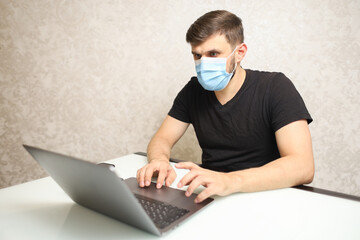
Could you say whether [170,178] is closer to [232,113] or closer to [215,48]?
[232,113]

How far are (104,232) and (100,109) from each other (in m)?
1.43

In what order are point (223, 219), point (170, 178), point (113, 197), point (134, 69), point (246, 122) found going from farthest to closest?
1. point (134, 69)
2. point (246, 122)
3. point (170, 178)
4. point (223, 219)
5. point (113, 197)

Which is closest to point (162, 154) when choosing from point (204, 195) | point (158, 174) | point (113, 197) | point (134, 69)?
point (158, 174)

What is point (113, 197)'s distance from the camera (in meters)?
0.50

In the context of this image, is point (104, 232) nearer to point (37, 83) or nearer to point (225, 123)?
point (225, 123)

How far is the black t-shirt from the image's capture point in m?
1.09

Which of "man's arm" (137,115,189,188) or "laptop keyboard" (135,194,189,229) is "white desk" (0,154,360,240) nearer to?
"laptop keyboard" (135,194,189,229)

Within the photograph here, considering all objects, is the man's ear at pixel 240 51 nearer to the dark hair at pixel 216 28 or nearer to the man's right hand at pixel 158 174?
the dark hair at pixel 216 28

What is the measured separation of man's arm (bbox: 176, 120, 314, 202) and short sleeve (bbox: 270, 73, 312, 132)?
0.02m

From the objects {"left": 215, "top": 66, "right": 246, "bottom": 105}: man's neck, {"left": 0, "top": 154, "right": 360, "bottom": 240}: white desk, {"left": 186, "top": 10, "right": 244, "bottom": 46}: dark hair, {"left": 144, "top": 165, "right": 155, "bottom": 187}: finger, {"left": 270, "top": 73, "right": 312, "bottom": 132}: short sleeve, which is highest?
{"left": 186, "top": 10, "right": 244, "bottom": 46}: dark hair

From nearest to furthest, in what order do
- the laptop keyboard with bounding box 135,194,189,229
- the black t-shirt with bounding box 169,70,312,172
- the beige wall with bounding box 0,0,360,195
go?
the laptop keyboard with bounding box 135,194,189,229 → the black t-shirt with bounding box 169,70,312,172 → the beige wall with bounding box 0,0,360,195

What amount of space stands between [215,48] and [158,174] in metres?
0.59

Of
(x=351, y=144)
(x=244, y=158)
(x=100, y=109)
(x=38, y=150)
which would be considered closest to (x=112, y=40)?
(x=100, y=109)

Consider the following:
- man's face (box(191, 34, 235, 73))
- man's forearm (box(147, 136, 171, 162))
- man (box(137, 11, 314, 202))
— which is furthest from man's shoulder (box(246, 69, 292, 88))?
man's forearm (box(147, 136, 171, 162))
